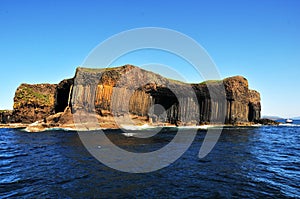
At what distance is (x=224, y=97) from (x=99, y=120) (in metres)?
51.6

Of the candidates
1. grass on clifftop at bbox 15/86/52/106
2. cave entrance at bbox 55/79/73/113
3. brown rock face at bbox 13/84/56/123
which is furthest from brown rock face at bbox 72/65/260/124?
grass on clifftop at bbox 15/86/52/106

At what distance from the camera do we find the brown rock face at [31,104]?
8731 centimetres

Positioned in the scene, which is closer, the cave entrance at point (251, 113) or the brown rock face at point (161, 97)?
the brown rock face at point (161, 97)

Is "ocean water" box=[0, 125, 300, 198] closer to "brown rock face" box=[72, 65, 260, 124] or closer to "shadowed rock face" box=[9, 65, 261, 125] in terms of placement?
"brown rock face" box=[72, 65, 260, 124]

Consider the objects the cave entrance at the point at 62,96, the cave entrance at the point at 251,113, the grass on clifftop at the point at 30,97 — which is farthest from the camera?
the cave entrance at the point at 251,113

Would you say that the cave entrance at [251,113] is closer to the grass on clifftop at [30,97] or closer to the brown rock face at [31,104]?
the brown rock face at [31,104]

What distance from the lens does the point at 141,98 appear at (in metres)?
74.4

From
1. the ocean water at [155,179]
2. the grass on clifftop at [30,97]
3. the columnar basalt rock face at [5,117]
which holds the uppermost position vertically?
the grass on clifftop at [30,97]

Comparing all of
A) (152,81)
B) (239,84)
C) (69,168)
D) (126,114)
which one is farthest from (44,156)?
(239,84)

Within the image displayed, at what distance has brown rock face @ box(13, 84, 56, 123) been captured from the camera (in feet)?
286

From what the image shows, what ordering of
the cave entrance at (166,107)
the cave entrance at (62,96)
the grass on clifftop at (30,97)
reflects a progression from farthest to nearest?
the grass on clifftop at (30,97), the cave entrance at (166,107), the cave entrance at (62,96)

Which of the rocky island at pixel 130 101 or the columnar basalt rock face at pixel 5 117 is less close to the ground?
the rocky island at pixel 130 101

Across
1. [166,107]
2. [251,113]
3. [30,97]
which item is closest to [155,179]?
[166,107]

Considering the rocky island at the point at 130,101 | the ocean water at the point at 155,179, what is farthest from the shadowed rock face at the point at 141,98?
the ocean water at the point at 155,179
